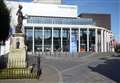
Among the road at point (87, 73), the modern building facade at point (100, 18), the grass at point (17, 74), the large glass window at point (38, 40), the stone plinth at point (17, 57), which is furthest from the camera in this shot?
the modern building facade at point (100, 18)

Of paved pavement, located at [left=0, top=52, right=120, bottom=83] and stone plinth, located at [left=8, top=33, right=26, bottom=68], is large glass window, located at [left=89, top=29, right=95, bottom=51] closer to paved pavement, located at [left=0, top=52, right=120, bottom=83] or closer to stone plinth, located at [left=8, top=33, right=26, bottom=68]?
paved pavement, located at [left=0, top=52, right=120, bottom=83]

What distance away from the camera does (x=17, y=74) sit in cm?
2039

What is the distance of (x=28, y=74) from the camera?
20562 millimetres

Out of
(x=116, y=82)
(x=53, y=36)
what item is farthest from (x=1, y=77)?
(x=53, y=36)

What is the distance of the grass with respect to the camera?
1997 centimetres

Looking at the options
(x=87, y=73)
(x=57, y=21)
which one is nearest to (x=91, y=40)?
(x=57, y=21)

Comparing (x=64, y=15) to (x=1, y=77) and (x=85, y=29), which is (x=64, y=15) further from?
(x=1, y=77)

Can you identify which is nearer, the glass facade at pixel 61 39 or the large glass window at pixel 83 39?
the glass facade at pixel 61 39

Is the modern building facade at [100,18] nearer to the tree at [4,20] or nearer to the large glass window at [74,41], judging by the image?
the large glass window at [74,41]

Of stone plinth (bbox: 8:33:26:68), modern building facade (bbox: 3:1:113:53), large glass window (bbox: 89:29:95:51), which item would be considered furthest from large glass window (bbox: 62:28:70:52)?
stone plinth (bbox: 8:33:26:68)

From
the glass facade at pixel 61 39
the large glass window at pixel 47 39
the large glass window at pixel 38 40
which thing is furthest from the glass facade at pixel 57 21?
the large glass window at pixel 38 40

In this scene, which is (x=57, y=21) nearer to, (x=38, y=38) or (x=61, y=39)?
(x=61, y=39)

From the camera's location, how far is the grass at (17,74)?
20.0m

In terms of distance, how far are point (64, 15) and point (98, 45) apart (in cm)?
1616
